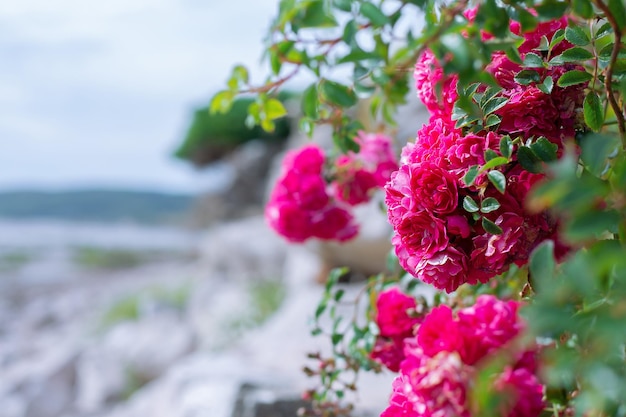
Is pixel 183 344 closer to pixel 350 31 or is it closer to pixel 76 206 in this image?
pixel 350 31

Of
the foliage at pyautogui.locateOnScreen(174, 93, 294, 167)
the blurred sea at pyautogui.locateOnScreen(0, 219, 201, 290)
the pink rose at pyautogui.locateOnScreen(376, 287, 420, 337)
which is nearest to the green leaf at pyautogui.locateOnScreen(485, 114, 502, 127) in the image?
the pink rose at pyautogui.locateOnScreen(376, 287, 420, 337)

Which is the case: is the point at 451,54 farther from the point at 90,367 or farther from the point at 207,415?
the point at 90,367

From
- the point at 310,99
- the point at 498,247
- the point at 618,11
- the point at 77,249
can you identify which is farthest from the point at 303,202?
the point at 77,249

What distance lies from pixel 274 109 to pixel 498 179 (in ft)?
1.24

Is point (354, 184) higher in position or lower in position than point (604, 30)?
lower

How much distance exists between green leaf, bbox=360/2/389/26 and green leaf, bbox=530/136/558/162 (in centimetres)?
17

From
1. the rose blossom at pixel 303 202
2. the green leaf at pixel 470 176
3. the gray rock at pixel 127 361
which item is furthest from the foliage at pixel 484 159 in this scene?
the gray rock at pixel 127 361

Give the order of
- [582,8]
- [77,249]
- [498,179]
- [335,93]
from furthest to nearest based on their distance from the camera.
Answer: [77,249] → [335,93] → [498,179] → [582,8]

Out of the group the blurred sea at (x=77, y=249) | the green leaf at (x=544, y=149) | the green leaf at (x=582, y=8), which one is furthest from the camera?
the blurred sea at (x=77, y=249)

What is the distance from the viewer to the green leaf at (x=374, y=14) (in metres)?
0.55

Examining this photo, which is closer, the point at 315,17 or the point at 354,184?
the point at 315,17

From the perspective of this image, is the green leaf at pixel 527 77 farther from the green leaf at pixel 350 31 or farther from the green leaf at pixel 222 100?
the green leaf at pixel 222 100

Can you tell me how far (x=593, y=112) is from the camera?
63cm

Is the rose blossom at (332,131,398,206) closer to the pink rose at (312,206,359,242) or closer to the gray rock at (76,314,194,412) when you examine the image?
the pink rose at (312,206,359,242)
